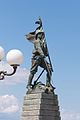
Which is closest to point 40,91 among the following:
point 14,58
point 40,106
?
point 40,106

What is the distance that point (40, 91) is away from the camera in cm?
1878

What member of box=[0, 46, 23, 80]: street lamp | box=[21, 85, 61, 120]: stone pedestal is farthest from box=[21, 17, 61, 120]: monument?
box=[0, 46, 23, 80]: street lamp

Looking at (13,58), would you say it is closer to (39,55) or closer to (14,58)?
(14,58)

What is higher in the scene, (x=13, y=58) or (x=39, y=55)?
(x=39, y=55)

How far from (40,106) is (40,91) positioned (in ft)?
2.50

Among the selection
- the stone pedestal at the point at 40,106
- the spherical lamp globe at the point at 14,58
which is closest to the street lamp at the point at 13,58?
the spherical lamp globe at the point at 14,58

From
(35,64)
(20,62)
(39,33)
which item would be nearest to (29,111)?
(35,64)

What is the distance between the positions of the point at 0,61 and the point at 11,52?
1.22 feet

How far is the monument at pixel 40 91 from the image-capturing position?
18.6 meters

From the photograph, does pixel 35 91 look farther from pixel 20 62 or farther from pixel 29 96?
pixel 20 62

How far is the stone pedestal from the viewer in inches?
725

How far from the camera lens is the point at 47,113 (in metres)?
18.6

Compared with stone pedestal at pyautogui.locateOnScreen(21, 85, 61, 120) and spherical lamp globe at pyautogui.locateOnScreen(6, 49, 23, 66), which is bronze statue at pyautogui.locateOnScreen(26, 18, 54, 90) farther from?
spherical lamp globe at pyautogui.locateOnScreen(6, 49, 23, 66)

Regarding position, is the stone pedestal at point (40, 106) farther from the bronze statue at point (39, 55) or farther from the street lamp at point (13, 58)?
the street lamp at point (13, 58)
